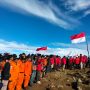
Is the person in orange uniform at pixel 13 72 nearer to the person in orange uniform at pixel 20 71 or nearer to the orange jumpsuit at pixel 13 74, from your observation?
the orange jumpsuit at pixel 13 74

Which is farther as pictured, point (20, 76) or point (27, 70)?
point (27, 70)

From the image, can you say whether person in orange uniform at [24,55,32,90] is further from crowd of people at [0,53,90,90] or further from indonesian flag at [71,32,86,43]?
indonesian flag at [71,32,86,43]

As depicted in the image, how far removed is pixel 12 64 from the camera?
1600 centimetres

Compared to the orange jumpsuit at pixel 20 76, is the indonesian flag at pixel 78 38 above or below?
above

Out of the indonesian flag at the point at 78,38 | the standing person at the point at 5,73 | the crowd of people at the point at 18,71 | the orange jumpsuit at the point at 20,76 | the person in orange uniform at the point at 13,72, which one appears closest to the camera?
the standing person at the point at 5,73

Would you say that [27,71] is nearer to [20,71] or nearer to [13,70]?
[20,71]

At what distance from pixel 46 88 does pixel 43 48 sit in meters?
14.2

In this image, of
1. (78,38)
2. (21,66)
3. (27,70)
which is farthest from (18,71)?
(78,38)

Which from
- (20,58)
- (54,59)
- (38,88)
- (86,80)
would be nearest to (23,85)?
(38,88)

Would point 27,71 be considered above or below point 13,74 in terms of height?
above

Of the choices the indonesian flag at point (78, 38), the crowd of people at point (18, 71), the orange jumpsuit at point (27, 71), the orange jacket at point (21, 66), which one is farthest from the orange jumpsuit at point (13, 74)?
the indonesian flag at point (78, 38)

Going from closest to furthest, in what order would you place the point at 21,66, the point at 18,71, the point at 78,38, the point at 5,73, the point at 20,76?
the point at 5,73, the point at 18,71, the point at 21,66, the point at 20,76, the point at 78,38

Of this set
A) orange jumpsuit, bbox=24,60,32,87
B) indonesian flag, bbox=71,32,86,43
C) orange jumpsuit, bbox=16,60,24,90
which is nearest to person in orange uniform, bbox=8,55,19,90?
orange jumpsuit, bbox=16,60,24,90

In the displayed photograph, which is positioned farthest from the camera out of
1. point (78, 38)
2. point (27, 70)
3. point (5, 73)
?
point (78, 38)
